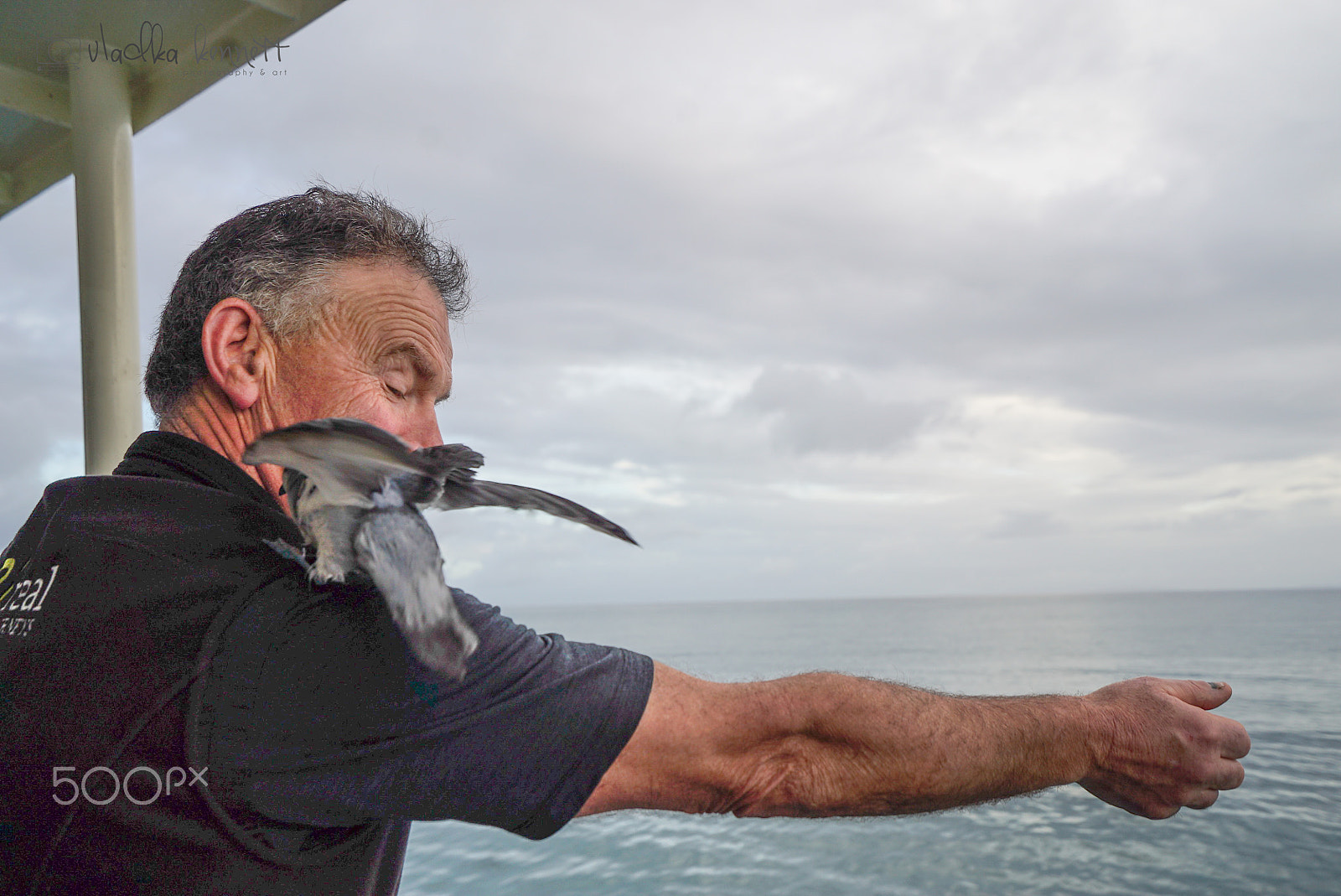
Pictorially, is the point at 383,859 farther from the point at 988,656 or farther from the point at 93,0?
the point at 988,656

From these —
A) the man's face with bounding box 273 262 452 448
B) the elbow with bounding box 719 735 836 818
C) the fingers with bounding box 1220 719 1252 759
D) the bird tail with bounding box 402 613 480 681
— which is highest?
the man's face with bounding box 273 262 452 448

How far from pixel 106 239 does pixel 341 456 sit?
3286mm

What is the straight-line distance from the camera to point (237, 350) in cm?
139

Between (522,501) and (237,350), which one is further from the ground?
(237,350)

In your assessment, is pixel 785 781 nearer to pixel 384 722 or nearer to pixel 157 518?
pixel 384 722

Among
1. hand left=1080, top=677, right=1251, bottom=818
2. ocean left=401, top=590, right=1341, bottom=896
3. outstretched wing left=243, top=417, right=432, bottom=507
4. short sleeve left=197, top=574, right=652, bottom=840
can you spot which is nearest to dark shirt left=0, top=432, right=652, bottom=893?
short sleeve left=197, top=574, right=652, bottom=840

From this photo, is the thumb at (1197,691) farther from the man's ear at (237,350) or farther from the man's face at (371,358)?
the man's ear at (237,350)

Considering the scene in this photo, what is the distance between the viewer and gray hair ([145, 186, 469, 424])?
1389mm

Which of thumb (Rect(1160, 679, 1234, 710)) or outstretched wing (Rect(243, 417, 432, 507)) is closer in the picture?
outstretched wing (Rect(243, 417, 432, 507))

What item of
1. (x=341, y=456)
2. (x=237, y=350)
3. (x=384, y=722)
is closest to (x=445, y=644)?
(x=384, y=722)

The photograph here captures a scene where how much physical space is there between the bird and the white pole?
9.36ft

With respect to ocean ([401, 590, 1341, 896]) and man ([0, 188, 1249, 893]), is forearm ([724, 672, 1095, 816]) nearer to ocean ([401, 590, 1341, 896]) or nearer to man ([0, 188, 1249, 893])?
man ([0, 188, 1249, 893])

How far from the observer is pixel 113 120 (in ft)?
11.5

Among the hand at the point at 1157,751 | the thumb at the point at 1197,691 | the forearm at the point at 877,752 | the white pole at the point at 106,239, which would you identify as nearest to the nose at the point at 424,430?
the forearm at the point at 877,752
